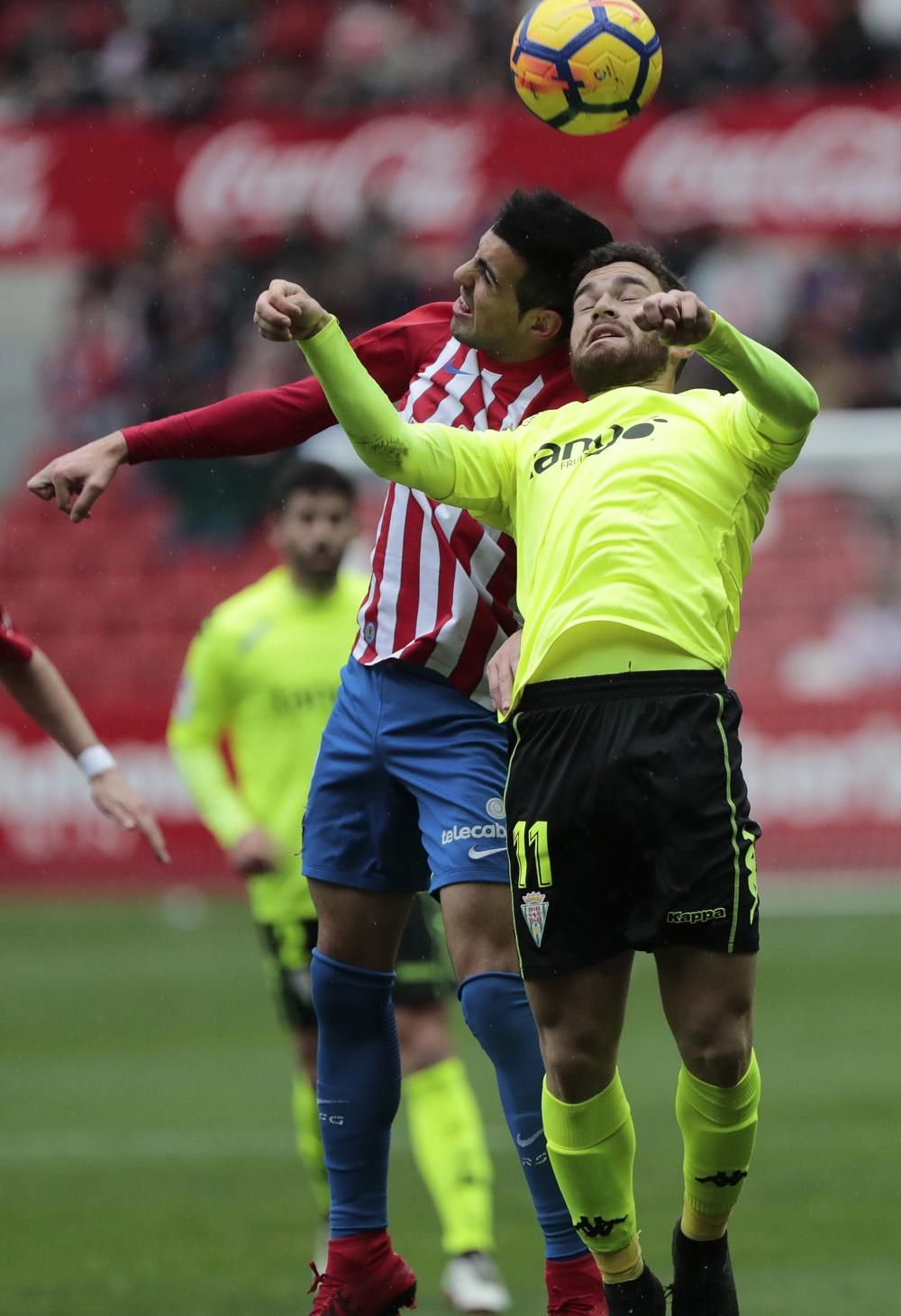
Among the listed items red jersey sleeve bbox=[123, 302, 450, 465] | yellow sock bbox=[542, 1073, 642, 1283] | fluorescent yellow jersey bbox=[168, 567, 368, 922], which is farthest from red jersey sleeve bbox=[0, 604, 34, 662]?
fluorescent yellow jersey bbox=[168, 567, 368, 922]

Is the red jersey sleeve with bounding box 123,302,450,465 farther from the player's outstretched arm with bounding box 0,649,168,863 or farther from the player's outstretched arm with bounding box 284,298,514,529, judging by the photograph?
the player's outstretched arm with bounding box 0,649,168,863

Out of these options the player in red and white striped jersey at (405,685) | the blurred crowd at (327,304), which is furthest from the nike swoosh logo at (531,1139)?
the blurred crowd at (327,304)

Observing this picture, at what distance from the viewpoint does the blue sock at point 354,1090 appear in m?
4.95

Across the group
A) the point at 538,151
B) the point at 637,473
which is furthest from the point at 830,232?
the point at 637,473

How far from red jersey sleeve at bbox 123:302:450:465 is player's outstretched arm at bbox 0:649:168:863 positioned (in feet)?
2.71

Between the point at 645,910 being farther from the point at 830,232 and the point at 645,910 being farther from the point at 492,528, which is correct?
the point at 830,232

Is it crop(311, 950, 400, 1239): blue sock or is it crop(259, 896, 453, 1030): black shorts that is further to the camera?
crop(259, 896, 453, 1030): black shorts

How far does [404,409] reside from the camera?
500 centimetres

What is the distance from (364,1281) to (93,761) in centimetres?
148

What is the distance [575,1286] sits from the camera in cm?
457

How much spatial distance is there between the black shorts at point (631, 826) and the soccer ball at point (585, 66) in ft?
5.35

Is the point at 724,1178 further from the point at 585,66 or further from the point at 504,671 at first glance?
the point at 585,66

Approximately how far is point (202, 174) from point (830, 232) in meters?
5.34

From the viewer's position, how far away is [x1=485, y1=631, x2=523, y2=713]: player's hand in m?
4.48
